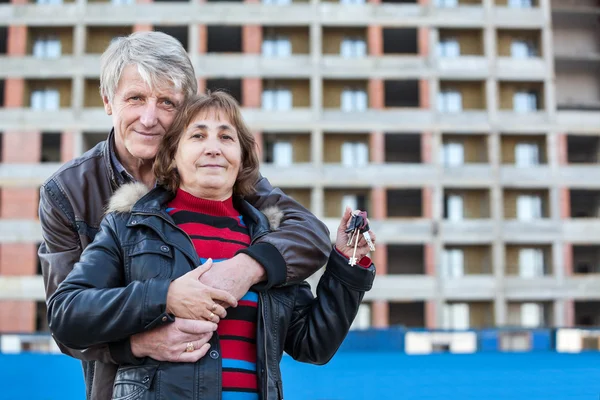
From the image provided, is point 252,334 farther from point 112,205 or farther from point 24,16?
point 24,16

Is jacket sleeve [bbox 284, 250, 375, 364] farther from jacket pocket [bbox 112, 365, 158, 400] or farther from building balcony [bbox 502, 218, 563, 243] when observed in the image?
building balcony [bbox 502, 218, 563, 243]

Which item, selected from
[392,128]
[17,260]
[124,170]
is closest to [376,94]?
[392,128]

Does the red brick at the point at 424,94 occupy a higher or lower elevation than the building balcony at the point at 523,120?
higher

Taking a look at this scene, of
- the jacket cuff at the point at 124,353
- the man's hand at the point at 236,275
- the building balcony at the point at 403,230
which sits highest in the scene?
the building balcony at the point at 403,230

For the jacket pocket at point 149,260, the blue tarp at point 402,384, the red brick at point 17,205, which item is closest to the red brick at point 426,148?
the red brick at point 17,205

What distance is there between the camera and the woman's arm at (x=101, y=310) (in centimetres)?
250

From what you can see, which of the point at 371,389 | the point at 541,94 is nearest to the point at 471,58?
the point at 541,94

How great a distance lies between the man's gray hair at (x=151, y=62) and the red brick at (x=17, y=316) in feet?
117

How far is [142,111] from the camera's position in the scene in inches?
131

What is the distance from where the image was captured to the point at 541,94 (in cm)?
4072

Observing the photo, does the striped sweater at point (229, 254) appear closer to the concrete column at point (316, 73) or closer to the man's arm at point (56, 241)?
the man's arm at point (56, 241)

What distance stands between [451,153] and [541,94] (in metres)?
6.68

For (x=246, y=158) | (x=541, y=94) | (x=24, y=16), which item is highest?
(x=24, y=16)

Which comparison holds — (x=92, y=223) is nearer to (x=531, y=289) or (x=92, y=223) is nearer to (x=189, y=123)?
(x=189, y=123)
